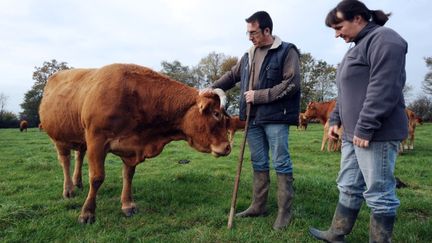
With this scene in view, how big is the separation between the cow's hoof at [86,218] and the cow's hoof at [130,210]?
484mm

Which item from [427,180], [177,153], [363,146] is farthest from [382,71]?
[177,153]

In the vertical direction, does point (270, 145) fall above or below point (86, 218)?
above

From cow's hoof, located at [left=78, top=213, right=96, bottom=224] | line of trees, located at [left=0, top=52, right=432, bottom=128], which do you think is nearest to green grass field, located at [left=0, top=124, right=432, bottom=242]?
cow's hoof, located at [left=78, top=213, right=96, bottom=224]

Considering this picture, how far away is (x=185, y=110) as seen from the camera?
18.5 ft

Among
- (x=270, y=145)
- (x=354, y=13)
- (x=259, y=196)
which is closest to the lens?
(x=354, y=13)

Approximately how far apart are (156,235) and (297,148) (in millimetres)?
13587

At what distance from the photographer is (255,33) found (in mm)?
5184

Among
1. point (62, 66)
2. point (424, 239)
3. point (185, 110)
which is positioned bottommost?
point (424, 239)

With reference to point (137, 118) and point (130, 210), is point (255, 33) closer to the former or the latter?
point (137, 118)

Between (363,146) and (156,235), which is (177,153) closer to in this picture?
(156,235)

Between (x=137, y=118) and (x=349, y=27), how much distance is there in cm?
310

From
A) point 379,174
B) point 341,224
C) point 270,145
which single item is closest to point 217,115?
point 270,145

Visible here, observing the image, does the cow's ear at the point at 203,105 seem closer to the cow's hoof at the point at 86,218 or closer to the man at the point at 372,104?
the man at the point at 372,104

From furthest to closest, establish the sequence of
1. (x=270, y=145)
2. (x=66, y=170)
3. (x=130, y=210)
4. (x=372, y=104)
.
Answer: (x=66, y=170), (x=130, y=210), (x=270, y=145), (x=372, y=104)
